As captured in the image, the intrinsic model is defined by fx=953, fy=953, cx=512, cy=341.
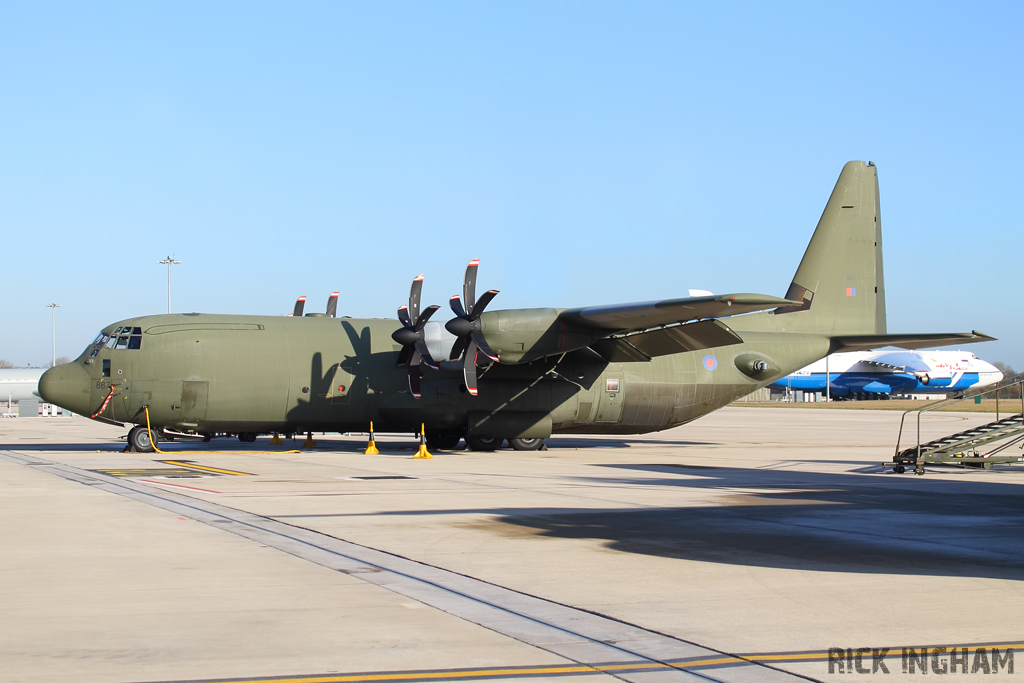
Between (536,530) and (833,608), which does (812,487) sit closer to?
(536,530)

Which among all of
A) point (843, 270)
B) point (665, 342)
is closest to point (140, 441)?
point (665, 342)

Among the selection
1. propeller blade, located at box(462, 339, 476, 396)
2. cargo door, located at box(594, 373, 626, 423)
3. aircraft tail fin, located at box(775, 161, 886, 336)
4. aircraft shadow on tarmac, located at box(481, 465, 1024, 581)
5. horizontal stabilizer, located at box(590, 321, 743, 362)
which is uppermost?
aircraft tail fin, located at box(775, 161, 886, 336)

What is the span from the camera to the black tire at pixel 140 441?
89.9 feet

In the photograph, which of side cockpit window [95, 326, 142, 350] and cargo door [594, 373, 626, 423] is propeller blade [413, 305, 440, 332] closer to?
cargo door [594, 373, 626, 423]

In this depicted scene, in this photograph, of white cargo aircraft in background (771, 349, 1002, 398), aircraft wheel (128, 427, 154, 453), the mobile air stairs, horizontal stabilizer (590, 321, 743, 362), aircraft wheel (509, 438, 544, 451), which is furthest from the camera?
white cargo aircraft in background (771, 349, 1002, 398)

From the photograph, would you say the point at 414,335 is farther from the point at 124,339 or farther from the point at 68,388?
the point at 68,388

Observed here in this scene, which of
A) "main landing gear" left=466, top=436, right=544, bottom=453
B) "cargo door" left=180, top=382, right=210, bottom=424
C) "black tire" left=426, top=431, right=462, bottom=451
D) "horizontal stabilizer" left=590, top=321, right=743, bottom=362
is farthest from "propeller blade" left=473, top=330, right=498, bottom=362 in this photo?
"cargo door" left=180, top=382, right=210, bottom=424

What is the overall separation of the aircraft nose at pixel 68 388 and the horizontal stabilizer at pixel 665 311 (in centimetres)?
1365

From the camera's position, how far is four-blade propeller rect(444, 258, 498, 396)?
26.7 metres

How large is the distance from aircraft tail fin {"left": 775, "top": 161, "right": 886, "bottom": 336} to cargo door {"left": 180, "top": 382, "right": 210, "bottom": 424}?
1920 centimetres

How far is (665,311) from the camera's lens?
25.4 m

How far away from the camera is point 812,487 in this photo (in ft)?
60.5

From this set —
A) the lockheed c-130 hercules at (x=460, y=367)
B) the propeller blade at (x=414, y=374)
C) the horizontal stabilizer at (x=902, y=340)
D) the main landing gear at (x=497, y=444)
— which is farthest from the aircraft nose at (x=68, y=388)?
the horizontal stabilizer at (x=902, y=340)

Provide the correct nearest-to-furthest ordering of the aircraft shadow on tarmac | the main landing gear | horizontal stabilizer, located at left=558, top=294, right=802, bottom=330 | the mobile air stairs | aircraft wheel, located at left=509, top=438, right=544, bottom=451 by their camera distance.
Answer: the aircraft shadow on tarmac < the mobile air stairs < horizontal stabilizer, located at left=558, top=294, right=802, bottom=330 < the main landing gear < aircraft wheel, located at left=509, top=438, right=544, bottom=451
